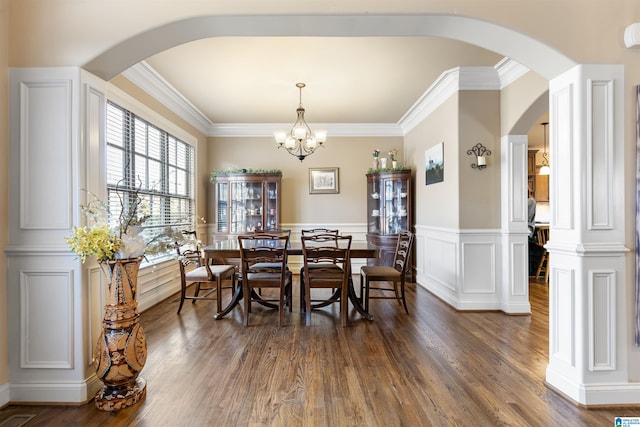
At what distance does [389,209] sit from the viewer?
570 cm

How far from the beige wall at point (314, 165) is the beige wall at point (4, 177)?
13.6 feet

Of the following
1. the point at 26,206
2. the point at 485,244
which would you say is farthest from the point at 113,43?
the point at 485,244

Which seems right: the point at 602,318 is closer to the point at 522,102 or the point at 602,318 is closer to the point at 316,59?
the point at 522,102

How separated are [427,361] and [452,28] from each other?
2.38 m

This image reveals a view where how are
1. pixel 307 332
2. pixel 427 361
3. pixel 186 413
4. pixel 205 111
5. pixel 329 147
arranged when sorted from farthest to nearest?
1. pixel 329 147
2. pixel 205 111
3. pixel 307 332
4. pixel 427 361
5. pixel 186 413

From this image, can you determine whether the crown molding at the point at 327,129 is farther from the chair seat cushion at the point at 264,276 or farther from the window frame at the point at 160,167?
the chair seat cushion at the point at 264,276

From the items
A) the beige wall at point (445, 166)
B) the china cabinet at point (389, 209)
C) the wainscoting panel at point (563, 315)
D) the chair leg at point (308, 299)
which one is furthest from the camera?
the china cabinet at point (389, 209)

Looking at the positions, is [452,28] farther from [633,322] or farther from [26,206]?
[26,206]

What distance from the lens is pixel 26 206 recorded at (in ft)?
6.66

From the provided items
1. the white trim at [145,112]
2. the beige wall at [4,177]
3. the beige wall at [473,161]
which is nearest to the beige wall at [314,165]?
the white trim at [145,112]

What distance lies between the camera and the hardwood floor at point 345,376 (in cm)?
189

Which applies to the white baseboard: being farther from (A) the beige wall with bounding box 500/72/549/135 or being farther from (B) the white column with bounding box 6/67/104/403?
(A) the beige wall with bounding box 500/72/549/135

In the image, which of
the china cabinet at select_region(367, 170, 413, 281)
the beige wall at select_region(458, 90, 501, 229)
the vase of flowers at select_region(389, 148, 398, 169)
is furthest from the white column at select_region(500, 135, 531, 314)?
the vase of flowers at select_region(389, 148, 398, 169)

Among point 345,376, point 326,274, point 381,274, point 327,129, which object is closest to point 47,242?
point 345,376
